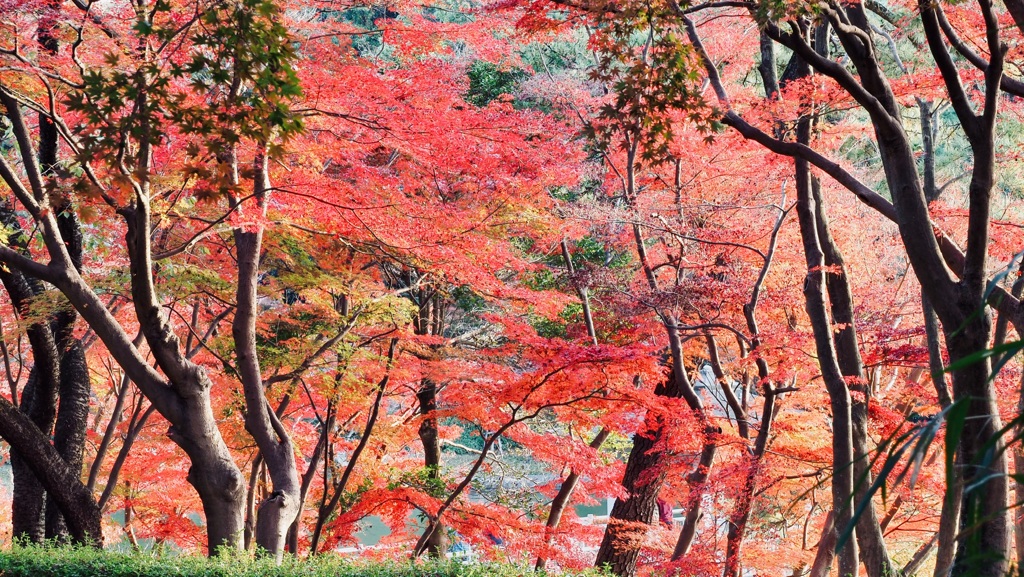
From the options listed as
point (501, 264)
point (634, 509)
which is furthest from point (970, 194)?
point (634, 509)

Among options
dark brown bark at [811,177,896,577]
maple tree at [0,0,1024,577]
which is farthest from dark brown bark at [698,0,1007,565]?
dark brown bark at [811,177,896,577]

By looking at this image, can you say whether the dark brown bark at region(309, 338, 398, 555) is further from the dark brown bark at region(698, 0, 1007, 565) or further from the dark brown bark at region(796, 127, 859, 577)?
the dark brown bark at region(698, 0, 1007, 565)

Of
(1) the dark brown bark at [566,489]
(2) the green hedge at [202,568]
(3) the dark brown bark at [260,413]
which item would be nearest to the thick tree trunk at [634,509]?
(1) the dark brown bark at [566,489]

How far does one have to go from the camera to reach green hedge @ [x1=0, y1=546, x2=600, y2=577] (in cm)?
541

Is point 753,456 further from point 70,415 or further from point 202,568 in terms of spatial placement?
point 70,415

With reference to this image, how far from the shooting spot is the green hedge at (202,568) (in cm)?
541

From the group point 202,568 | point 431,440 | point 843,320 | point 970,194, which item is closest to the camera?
point 970,194

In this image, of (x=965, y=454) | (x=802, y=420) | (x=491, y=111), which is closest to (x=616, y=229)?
(x=491, y=111)

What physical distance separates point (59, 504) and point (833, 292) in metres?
6.77

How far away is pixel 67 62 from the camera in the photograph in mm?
6801

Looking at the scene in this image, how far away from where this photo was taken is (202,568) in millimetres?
5414

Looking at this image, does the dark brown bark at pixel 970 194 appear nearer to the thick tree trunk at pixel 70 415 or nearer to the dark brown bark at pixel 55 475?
the dark brown bark at pixel 55 475

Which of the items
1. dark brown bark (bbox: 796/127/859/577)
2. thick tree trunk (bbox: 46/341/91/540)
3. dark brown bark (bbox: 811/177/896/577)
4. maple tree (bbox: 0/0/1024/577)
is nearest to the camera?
maple tree (bbox: 0/0/1024/577)

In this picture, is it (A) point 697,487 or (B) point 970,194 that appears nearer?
(B) point 970,194
